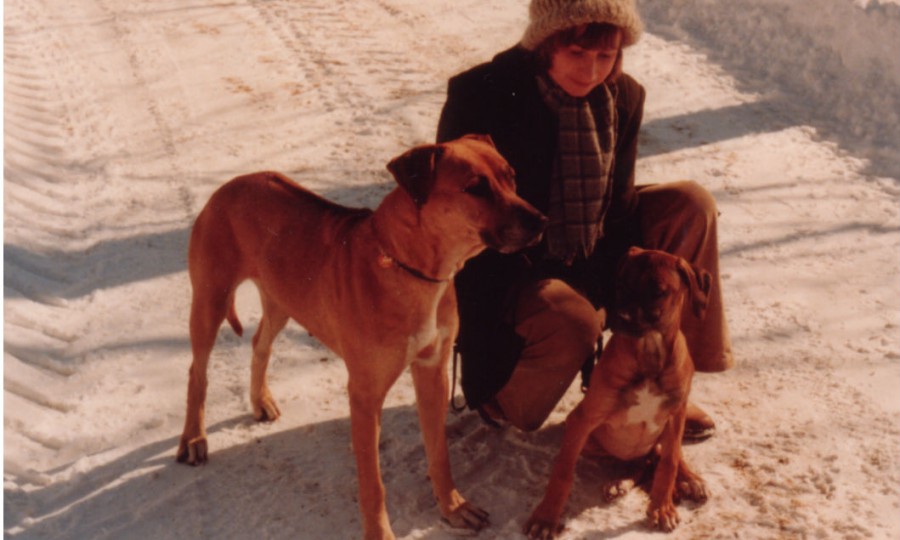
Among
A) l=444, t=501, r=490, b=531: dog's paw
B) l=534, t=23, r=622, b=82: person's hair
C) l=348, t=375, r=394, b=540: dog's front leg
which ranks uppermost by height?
l=534, t=23, r=622, b=82: person's hair

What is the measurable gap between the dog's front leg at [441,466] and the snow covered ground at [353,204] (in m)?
0.08

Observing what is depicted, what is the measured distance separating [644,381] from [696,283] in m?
0.40

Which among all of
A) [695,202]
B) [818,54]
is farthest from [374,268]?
[818,54]

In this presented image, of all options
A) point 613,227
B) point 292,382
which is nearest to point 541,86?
point 613,227

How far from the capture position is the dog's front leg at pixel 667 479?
3.32 metres

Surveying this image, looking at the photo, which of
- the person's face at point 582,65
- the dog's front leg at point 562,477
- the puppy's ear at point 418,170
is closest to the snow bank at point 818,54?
the person's face at point 582,65

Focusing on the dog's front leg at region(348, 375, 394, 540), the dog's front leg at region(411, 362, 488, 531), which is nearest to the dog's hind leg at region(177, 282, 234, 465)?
the dog's front leg at region(348, 375, 394, 540)

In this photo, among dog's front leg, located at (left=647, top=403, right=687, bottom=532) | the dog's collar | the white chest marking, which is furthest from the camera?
dog's front leg, located at (left=647, top=403, right=687, bottom=532)

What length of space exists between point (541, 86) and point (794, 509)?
1957 mm

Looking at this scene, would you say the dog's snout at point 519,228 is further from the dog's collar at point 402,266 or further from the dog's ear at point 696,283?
the dog's ear at point 696,283

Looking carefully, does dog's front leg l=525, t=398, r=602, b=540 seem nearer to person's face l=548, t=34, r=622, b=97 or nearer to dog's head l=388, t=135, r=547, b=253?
dog's head l=388, t=135, r=547, b=253

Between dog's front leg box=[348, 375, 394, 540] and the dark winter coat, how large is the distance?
0.63 meters

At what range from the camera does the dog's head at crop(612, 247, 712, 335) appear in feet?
10.1

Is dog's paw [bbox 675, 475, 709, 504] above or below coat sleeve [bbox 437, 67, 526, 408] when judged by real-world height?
below
